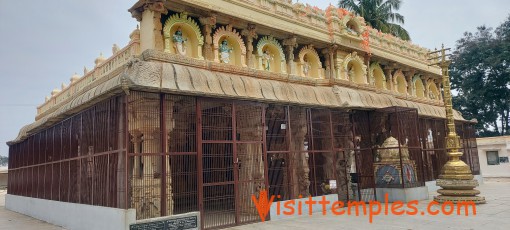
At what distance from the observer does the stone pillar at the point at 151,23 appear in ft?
33.3

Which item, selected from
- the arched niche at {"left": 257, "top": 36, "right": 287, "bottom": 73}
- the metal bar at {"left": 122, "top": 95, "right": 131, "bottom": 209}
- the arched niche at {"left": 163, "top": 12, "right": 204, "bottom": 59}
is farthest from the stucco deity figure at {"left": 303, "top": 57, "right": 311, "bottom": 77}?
the metal bar at {"left": 122, "top": 95, "right": 131, "bottom": 209}

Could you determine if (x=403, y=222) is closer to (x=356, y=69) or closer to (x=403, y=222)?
(x=403, y=222)

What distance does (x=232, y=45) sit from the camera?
12359mm

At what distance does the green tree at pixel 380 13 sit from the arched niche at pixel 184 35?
56.1 ft

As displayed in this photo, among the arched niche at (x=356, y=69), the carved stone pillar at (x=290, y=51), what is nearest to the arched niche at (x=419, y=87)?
the arched niche at (x=356, y=69)

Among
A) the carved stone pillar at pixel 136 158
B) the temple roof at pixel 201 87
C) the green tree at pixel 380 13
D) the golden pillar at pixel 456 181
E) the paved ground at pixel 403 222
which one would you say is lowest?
the paved ground at pixel 403 222

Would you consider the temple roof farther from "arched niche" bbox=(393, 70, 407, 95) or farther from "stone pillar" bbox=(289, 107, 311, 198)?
"arched niche" bbox=(393, 70, 407, 95)

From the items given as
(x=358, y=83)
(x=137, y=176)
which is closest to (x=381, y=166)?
(x=358, y=83)

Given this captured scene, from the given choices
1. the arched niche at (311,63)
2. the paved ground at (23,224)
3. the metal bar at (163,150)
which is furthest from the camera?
the arched niche at (311,63)

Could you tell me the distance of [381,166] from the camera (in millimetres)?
13758

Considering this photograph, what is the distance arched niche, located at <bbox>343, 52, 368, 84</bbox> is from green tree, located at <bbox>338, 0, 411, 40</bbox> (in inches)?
A: 403

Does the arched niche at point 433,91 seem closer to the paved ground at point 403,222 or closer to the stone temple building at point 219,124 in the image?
the stone temple building at point 219,124

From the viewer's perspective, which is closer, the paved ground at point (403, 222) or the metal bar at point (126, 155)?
the metal bar at point (126, 155)

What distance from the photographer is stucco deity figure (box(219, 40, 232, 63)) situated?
38.9ft
